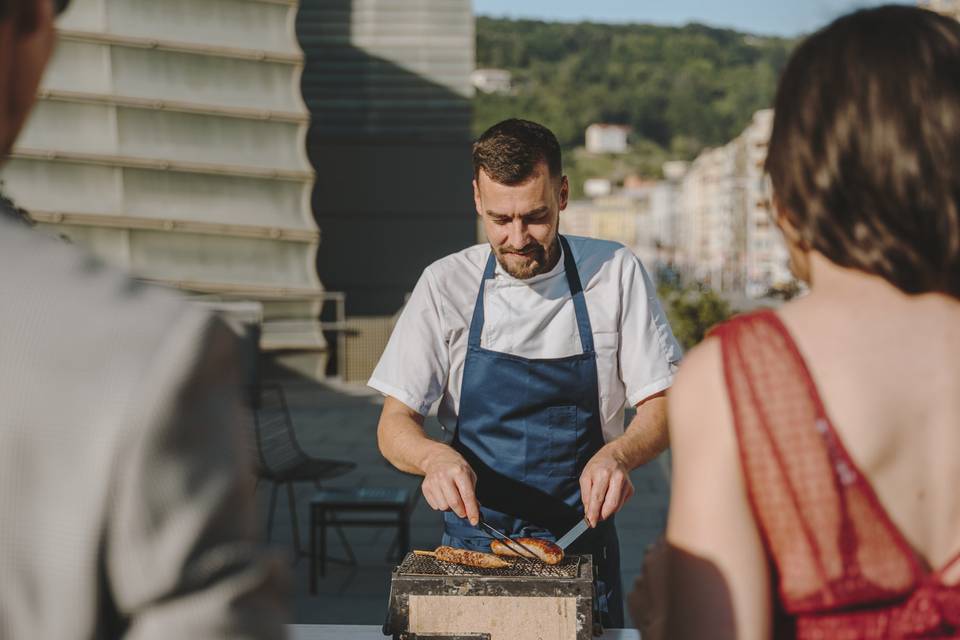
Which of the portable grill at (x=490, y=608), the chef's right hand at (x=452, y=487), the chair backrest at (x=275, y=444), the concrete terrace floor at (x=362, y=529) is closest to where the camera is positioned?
the portable grill at (x=490, y=608)

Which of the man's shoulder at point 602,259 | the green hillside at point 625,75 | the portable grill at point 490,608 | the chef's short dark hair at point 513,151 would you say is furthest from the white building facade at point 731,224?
the portable grill at point 490,608

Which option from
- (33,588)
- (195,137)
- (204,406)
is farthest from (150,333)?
(195,137)

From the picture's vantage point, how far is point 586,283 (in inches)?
118

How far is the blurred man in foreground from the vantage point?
2.41 ft

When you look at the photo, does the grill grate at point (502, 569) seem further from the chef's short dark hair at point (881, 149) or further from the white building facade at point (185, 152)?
the white building facade at point (185, 152)

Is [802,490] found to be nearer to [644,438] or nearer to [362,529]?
[644,438]

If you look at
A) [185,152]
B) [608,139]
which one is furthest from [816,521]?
[608,139]

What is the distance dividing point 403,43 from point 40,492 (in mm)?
17602

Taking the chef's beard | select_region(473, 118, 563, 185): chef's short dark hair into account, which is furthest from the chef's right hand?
select_region(473, 118, 563, 185): chef's short dark hair

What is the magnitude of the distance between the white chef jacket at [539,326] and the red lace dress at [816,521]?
1.72m

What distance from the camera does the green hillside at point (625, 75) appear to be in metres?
115

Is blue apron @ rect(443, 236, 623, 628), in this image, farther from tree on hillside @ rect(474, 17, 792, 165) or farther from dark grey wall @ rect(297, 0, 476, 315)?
tree on hillside @ rect(474, 17, 792, 165)

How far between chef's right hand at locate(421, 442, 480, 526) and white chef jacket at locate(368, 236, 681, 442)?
14.7 inches

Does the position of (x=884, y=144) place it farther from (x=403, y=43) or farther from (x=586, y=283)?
(x=403, y=43)
